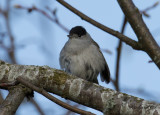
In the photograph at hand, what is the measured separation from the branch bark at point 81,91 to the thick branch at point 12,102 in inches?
5.4

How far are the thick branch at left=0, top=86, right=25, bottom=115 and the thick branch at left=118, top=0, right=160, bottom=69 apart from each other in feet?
3.42

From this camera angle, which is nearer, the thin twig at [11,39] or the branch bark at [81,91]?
the branch bark at [81,91]

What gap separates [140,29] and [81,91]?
0.67m

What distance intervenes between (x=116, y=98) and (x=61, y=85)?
473 mm

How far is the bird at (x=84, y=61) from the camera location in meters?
3.83

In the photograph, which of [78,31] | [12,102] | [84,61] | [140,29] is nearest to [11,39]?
[78,31]

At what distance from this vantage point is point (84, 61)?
12.5ft

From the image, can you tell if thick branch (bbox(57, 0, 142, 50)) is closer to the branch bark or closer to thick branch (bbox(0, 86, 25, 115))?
the branch bark

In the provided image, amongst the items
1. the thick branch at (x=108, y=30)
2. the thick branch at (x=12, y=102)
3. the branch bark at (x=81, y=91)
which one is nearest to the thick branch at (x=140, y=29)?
the thick branch at (x=108, y=30)

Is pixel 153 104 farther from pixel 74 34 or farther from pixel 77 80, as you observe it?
pixel 74 34

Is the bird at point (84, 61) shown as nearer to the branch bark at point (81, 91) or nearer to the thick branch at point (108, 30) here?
the branch bark at point (81, 91)

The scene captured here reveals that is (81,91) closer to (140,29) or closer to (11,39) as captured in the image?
(140,29)

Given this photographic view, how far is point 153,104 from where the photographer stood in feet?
6.67

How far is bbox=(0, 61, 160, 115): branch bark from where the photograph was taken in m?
2.10
